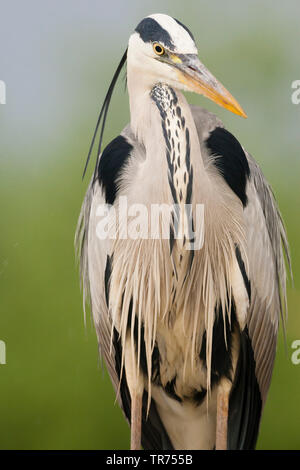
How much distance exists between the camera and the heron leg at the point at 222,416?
1511mm

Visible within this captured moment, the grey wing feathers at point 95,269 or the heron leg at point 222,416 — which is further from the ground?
the grey wing feathers at point 95,269

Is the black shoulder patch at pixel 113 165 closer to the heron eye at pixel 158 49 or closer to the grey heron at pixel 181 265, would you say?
the grey heron at pixel 181 265

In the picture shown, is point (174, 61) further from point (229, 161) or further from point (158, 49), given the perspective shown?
point (229, 161)

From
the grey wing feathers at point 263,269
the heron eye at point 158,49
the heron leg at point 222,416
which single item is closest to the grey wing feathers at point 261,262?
the grey wing feathers at point 263,269

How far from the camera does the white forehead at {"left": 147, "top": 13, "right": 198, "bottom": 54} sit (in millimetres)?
1298

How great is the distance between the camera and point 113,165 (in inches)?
58.3

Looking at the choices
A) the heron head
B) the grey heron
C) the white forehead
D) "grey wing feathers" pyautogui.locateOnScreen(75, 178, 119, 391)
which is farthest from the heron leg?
the white forehead

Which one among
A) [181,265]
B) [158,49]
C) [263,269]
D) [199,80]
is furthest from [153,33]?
[263,269]

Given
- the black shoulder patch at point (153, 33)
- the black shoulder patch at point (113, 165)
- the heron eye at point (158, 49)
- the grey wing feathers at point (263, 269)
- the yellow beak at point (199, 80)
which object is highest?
the black shoulder patch at point (153, 33)

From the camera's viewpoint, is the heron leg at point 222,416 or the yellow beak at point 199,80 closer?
the yellow beak at point 199,80

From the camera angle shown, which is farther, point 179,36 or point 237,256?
point 237,256

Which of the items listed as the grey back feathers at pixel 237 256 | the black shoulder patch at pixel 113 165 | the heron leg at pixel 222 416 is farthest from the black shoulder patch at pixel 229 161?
the heron leg at pixel 222 416

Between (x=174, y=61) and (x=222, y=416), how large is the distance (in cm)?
82
